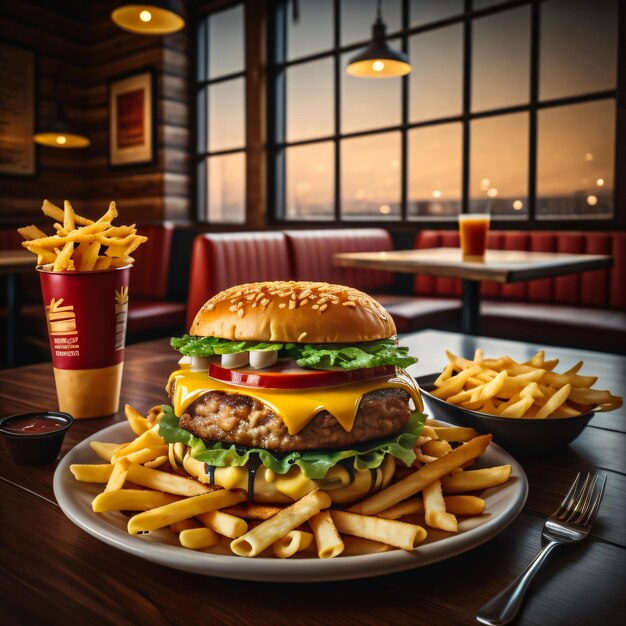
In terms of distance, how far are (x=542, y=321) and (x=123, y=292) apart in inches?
131

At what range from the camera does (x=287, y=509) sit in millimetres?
655

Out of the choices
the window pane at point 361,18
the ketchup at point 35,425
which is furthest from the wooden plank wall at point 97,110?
the ketchup at point 35,425

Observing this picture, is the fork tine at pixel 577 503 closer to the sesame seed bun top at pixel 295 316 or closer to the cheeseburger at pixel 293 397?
the cheeseburger at pixel 293 397

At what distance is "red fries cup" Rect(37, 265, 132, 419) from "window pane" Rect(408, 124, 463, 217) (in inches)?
186

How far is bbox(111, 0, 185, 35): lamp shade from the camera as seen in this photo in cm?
362

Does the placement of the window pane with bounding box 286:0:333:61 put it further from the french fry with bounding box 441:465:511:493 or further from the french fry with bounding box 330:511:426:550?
the french fry with bounding box 330:511:426:550

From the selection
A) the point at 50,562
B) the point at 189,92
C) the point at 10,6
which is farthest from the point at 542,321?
the point at 10,6

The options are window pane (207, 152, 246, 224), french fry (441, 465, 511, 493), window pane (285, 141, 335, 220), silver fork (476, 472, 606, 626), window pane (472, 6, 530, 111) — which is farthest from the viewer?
window pane (207, 152, 246, 224)

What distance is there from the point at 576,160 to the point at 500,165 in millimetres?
627

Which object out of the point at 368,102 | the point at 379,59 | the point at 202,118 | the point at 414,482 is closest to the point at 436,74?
the point at 368,102

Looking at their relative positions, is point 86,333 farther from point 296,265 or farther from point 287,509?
point 296,265

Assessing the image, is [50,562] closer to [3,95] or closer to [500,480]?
[500,480]

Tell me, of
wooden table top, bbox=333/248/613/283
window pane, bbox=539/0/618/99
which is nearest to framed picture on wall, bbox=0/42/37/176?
wooden table top, bbox=333/248/613/283

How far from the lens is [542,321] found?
3.93 m
